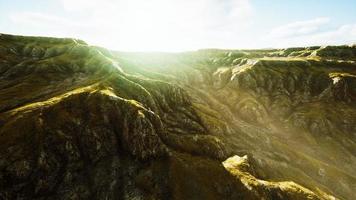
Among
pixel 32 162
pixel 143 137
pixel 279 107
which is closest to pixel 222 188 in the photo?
pixel 143 137

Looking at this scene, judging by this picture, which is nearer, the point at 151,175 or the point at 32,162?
the point at 32,162

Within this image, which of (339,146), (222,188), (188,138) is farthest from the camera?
(339,146)

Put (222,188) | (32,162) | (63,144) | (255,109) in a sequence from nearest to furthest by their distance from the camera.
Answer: (32,162) → (63,144) → (222,188) → (255,109)

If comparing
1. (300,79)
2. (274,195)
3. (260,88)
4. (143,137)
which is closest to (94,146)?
(143,137)

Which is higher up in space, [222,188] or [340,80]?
[340,80]

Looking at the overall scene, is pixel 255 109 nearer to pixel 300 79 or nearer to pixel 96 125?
pixel 300 79

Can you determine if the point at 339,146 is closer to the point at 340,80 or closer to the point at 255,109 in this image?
the point at 255,109

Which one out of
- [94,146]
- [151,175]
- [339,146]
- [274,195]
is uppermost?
[94,146]
